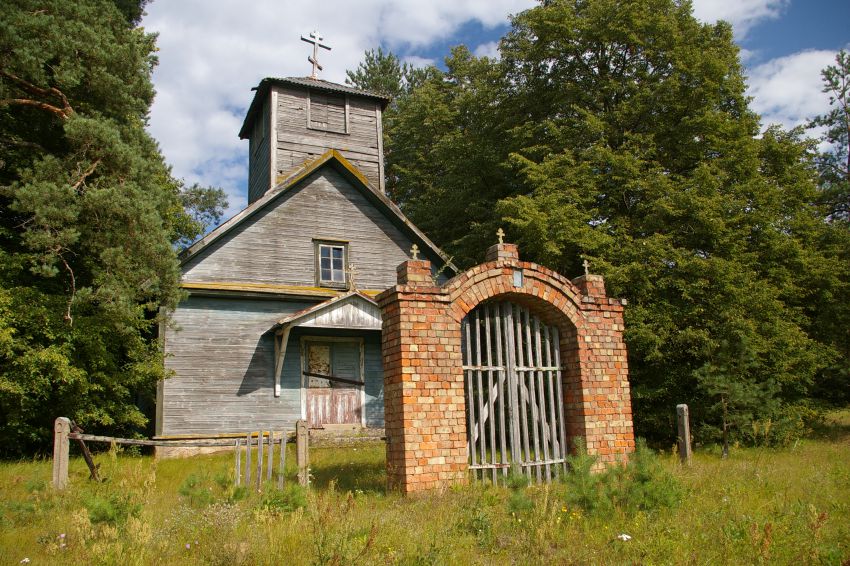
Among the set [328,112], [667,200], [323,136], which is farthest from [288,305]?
[667,200]

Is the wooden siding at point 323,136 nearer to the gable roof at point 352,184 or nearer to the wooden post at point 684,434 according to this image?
the gable roof at point 352,184

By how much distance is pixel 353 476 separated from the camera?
33.1 ft

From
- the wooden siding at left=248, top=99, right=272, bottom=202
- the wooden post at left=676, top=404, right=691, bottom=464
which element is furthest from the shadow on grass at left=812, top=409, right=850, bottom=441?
the wooden siding at left=248, top=99, right=272, bottom=202

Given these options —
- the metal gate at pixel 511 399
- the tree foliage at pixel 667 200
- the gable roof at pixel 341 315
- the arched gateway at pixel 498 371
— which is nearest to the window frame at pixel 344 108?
the tree foliage at pixel 667 200

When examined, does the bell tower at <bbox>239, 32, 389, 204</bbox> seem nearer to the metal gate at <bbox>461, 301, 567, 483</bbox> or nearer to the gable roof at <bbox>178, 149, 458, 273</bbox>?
the gable roof at <bbox>178, 149, 458, 273</bbox>

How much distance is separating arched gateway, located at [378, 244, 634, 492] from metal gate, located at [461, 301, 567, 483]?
16mm

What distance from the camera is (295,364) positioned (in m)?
16.3

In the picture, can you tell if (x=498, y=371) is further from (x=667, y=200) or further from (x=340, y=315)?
(x=667, y=200)

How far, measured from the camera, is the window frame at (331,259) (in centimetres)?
1733

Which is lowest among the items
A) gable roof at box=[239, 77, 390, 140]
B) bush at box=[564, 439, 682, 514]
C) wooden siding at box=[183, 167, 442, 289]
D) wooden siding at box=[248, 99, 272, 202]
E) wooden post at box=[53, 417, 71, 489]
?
bush at box=[564, 439, 682, 514]

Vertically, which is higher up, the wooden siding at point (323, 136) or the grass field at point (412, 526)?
the wooden siding at point (323, 136)

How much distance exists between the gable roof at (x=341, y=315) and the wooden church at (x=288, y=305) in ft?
0.08

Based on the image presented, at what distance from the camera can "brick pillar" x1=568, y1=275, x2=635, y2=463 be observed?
350 inches

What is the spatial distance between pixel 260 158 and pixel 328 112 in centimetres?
277
